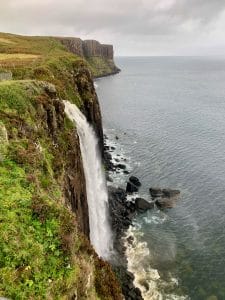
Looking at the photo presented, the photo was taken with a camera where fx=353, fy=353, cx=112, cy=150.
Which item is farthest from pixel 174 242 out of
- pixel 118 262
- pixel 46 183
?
pixel 46 183

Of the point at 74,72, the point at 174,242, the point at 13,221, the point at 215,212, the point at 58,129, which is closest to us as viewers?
the point at 13,221

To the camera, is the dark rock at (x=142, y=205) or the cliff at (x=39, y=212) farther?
the dark rock at (x=142, y=205)

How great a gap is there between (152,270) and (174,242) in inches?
307

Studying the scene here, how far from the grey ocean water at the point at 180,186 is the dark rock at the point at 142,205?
1.44 m

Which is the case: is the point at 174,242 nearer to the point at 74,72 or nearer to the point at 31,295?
the point at 74,72

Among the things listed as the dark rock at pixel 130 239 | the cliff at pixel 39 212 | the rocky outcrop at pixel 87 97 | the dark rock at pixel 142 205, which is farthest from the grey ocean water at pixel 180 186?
the rocky outcrop at pixel 87 97

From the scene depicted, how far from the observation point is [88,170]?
4456cm

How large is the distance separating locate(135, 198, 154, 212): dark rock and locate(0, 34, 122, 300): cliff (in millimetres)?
24395

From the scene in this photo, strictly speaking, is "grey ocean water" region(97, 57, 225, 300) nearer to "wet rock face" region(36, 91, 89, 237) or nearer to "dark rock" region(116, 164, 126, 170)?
"dark rock" region(116, 164, 126, 170)

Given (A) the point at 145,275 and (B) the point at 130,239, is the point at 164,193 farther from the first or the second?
(A) the point at 145,275

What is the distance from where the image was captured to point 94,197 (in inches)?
1779

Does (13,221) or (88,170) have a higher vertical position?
(13,221)

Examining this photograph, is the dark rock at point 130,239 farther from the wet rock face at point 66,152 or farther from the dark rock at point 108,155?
the dark rock at point 108,155

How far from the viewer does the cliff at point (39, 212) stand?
1406 cm
